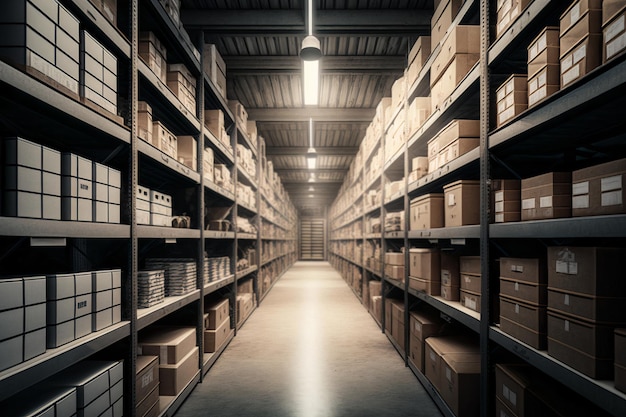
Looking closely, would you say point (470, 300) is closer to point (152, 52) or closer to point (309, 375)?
point (309, 375)

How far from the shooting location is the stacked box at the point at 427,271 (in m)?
3.36

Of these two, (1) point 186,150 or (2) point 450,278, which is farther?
(1) point 186,150

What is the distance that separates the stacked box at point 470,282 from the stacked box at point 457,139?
78cm

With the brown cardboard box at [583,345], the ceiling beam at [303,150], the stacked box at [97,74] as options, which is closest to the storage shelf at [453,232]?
the brown cardboard box at [583,345]

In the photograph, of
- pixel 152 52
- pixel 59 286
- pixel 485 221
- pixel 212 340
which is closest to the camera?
pixel 59 286

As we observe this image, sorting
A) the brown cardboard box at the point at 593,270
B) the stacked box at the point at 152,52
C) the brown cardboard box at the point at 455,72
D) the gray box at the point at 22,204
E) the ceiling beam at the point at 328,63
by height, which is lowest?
the brown cardboard box at the point at 593,270

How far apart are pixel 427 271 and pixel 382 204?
92.0 inches

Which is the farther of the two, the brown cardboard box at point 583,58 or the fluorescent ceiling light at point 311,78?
the fluorescent ceiling light at point 311,78

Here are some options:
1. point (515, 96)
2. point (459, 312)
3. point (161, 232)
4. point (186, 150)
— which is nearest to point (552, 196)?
point (515, 96)

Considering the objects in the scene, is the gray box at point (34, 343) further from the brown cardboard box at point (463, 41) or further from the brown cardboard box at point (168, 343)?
the brown cardboard box at point (463, 41)

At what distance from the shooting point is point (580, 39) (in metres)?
1.58

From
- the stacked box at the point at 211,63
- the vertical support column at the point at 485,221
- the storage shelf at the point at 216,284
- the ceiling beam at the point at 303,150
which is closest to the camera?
the vertical support column at the point at 485,221

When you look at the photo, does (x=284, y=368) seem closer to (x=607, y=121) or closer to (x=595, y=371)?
(x=595, y=371)

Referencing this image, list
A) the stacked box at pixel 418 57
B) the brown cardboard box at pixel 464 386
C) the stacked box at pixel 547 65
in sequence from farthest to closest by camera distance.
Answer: the stacked box at pixel 418 57 → the brown cardboard box at pixel 464 386 → the stacked box at pixel 547 65
